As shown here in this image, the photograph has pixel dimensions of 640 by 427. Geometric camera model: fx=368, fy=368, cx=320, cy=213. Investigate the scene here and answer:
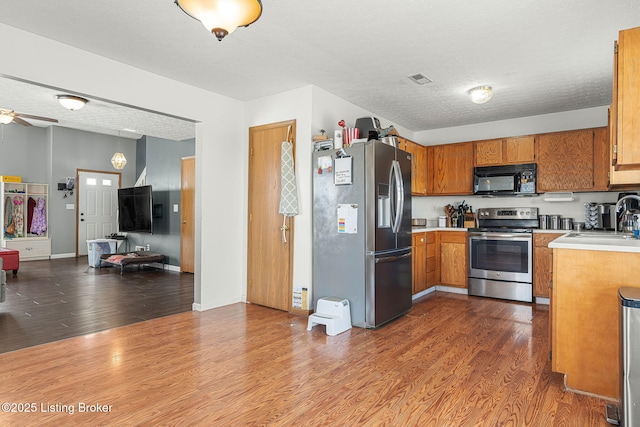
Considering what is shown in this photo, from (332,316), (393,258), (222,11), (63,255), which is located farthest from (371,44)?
(63,255)

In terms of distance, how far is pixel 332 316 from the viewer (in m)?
3.52

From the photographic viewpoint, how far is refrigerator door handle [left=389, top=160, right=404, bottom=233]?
3781 mm

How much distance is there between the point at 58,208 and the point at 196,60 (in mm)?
7296

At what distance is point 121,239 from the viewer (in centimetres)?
822

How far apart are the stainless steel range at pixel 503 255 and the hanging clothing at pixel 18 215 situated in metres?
9.15

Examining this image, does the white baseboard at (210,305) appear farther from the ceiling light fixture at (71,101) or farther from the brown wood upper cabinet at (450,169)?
the brown wood upper cabinet at (450,169)

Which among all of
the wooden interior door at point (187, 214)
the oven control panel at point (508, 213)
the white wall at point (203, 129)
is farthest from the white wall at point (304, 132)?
the wooden interior door at point (187, 214)

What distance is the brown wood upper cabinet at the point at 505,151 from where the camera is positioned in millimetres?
5012

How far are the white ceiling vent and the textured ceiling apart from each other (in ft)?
0.22

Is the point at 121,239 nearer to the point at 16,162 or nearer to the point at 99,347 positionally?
the point at 16,162

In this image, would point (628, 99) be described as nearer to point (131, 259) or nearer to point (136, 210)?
point (131, 259)

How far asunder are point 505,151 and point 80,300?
19.5 feet

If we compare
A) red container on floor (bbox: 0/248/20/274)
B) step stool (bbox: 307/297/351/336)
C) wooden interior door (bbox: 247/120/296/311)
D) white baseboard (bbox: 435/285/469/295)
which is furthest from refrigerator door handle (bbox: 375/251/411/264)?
red container on floor (bbox: 0/248/20/274)

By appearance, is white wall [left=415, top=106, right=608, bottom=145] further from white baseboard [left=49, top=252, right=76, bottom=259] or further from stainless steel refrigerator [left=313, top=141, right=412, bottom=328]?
white baseboard [left=49, top=252, right=76, bottom=259]
